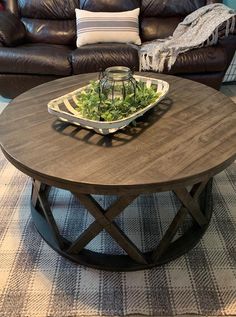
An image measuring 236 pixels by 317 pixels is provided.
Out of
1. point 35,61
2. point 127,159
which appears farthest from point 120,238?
point 35,61

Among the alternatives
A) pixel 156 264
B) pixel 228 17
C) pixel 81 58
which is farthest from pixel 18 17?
pixel 156 264

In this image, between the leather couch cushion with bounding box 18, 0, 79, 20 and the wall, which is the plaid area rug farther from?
the wall

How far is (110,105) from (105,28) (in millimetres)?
1733

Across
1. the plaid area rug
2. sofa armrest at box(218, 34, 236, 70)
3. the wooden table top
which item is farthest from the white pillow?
the plaid area rug

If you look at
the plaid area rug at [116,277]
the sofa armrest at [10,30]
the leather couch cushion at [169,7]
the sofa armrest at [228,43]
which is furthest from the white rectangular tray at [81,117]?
the leather couch cushion at [169,7]

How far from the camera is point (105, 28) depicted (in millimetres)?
2549

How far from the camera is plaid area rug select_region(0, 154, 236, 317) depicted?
1.05 m

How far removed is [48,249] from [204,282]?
0.66 meters

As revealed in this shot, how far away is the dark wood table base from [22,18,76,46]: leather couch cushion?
6.23ft

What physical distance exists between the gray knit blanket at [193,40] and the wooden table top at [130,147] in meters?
1.01

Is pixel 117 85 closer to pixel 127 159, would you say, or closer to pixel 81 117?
pixel 81 117

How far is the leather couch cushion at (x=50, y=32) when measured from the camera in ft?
8.86

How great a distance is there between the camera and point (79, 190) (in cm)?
87

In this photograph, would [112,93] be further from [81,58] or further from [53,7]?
[53,7]
